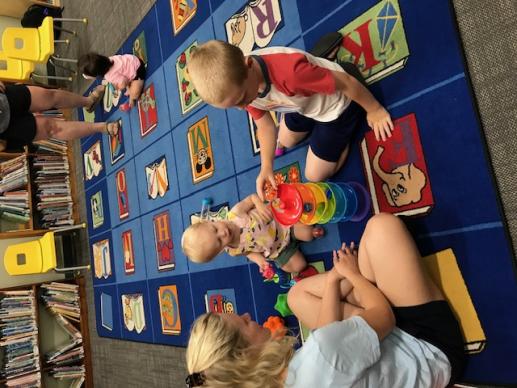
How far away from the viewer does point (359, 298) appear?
139 centimetres

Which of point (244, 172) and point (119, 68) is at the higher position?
point (119, 68)

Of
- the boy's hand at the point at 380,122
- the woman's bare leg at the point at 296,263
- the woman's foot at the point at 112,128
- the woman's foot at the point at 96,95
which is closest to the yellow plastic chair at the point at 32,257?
the woman's foot at the point at 112,128

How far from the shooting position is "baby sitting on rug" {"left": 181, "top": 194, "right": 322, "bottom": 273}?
1668mm

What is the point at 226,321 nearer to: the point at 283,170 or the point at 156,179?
the point at 283,170

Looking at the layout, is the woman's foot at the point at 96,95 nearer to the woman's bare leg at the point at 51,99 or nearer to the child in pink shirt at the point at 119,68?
the woman's bare leg at the point at 51,99

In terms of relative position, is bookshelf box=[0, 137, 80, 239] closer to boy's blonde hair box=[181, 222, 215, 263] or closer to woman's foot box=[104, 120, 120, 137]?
woman's foot box=[104, 120, 120, 137]

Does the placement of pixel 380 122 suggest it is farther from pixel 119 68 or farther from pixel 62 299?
pixel 62 299

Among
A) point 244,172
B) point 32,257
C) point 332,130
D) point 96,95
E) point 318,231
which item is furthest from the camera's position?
point 96,95

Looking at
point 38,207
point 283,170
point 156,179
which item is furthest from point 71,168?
point 283,170

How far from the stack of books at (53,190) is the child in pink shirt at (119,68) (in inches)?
44.4

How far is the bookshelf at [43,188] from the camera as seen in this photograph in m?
3.44

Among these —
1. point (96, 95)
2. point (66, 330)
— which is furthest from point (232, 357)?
point (66, 330)

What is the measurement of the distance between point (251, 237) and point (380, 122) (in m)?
0.63

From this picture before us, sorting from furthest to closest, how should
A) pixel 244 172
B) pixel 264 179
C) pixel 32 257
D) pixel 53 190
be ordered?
pixel 53 190 < pixel 32 257 < pixel 244 172 < pixel 264 179
